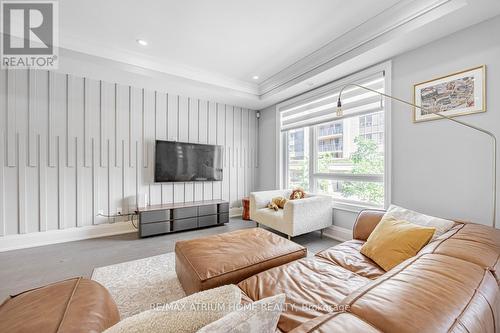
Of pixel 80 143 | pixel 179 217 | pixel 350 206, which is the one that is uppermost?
pixel 80 143

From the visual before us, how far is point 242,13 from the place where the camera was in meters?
2.30

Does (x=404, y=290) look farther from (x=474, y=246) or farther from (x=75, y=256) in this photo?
(x=75, y=256)

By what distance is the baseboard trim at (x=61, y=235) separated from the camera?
2.85 metres

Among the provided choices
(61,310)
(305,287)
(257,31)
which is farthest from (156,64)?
(305,287)

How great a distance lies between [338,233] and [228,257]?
2317 millimetres

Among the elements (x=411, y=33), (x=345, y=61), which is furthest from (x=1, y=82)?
(x=411, y=33)

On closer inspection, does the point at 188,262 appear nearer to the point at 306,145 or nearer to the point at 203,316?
the point at 203,316

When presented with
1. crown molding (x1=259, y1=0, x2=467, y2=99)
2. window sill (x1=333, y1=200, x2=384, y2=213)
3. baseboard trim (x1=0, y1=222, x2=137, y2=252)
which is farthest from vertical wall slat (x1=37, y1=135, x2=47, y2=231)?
window sill (x1=333, y1=200, x2=384, y2=213)

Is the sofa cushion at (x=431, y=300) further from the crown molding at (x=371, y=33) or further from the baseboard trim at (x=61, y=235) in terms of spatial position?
the baseboard trim at (x=61, y=235)

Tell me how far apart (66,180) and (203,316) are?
3752mm

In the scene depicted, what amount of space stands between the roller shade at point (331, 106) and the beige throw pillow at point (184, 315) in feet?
9.99

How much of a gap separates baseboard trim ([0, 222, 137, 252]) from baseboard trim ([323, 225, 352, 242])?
3323 millimetres

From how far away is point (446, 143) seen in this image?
2.23 meters

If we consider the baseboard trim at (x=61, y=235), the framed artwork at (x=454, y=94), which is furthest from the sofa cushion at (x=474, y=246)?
the baseboard trim at (x=61, y=235)
